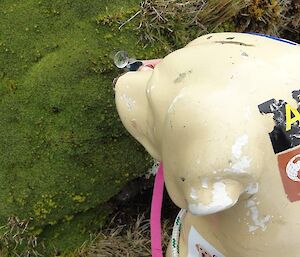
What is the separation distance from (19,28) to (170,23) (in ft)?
1.31

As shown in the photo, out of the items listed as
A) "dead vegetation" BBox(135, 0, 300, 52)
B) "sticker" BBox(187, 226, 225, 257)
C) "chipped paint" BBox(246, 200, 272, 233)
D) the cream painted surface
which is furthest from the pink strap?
"dead vegetation" BBox(135, 0, 300, 52)

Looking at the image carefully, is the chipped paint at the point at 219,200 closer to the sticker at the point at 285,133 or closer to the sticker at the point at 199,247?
the sticker at the point at 285,133

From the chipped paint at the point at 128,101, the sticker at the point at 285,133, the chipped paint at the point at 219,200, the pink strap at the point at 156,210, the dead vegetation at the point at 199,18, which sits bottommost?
the pink strap at the point at 156,210

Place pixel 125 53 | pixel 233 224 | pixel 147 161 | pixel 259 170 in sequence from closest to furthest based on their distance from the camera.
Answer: pixel 259 170 < pixel 233 224 < pixel 125 53 < pixel 147 161

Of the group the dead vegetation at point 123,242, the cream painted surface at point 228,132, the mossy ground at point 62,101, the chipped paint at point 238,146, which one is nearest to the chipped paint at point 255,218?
the cream painted surface at point 228,132

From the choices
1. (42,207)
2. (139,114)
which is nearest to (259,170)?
(139,114)

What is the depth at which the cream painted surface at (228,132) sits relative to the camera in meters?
0.90

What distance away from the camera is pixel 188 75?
3.21ft

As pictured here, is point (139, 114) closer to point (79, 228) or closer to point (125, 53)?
point (125, 53)

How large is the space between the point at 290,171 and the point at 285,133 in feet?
0.21

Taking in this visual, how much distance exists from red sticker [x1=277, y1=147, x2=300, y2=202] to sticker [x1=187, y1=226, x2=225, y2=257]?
0.27m

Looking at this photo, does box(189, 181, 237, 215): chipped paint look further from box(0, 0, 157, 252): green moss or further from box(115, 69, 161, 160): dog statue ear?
box(0, 0, 157, 252): green moss

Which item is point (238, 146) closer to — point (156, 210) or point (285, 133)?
point (285, 133)

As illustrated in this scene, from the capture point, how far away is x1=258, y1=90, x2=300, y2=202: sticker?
924mm
